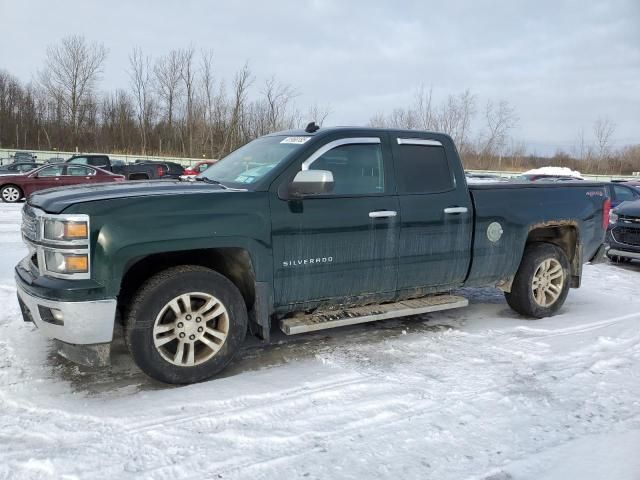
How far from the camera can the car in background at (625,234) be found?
909 centimetres

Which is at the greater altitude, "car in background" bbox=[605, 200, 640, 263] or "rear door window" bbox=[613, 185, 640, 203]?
"rear door window" bbox=[613, 185, 640, 203]

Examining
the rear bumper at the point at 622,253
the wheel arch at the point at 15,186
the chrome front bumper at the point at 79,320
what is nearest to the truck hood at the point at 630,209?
the rear bumper at the point at 622,253

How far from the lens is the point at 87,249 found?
131 inches

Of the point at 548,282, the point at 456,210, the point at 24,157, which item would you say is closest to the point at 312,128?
the point at 456,210

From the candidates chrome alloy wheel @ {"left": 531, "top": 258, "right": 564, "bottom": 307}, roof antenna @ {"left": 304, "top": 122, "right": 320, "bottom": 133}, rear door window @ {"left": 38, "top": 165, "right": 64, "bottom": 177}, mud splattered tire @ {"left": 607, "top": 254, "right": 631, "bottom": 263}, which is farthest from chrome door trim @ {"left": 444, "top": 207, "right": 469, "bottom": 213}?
rear door window @ {"left": 38, "top": 165, "right": 64, "bottom": 177}

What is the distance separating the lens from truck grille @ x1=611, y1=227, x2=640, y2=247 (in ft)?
30.1

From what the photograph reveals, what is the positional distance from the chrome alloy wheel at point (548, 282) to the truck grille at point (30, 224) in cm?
471

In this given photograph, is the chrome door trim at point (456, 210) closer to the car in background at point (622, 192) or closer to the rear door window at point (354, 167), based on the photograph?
the rear door window at point (354, 167)

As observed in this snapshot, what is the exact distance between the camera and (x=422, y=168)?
4.85 m

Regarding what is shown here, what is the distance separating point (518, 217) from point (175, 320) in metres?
3.55

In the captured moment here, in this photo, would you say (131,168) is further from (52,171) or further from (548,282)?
(548,282)

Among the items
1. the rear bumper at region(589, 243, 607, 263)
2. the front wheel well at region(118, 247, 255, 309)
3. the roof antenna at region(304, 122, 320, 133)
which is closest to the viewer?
the front wheel well at region(118, 247, 255, 309)

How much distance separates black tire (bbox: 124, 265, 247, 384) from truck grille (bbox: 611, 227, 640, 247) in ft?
26.6

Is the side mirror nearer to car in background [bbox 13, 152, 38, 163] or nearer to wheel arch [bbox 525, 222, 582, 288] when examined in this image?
wheel arch [bbox 525, 222, 582, 288]
